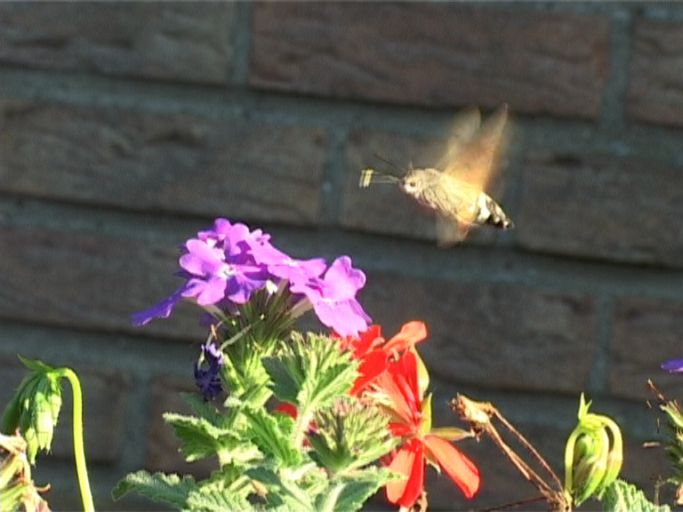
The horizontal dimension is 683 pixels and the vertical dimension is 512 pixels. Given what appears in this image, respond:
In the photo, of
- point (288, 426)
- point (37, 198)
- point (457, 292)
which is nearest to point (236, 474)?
point (288, 426)

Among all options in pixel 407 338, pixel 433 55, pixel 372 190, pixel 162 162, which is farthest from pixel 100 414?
pixel 407 338

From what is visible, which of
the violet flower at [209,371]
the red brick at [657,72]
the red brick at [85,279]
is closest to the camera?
the violet flower at [209,371]

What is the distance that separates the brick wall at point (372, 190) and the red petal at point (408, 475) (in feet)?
2.59

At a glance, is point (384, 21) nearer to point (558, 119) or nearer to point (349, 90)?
point (349, 90)

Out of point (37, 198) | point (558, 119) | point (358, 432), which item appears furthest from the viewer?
point (37, 198)

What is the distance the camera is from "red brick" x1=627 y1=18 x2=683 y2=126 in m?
1.49

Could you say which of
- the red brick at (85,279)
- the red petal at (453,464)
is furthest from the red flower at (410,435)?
the red brick at (85,279)

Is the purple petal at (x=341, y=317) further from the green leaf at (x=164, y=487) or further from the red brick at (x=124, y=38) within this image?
the red brick at (x=124, y=38)

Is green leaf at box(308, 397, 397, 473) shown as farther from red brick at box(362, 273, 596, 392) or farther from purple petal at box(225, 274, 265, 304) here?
red brick at box(362, 273, 596, 392)

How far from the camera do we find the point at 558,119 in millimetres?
1523

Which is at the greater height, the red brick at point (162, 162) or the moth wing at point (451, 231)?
the moth wing at point (451, 231)

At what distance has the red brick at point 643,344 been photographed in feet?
5.00

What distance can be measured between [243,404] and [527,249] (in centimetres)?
90

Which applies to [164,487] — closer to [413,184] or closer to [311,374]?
[311,374]
